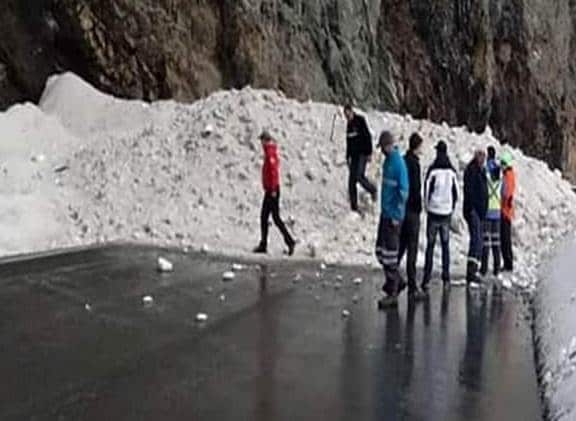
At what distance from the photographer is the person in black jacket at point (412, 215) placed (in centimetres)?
1438

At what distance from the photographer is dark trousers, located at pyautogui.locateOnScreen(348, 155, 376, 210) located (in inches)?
827

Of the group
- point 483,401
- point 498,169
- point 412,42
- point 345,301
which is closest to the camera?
point 483,401

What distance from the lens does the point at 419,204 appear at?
48.5 ft

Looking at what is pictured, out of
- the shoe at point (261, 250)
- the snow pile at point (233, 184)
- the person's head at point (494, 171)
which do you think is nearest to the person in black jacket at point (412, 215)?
the person's head at point (494, 171)

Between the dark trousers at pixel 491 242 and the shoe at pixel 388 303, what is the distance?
11.0 ft

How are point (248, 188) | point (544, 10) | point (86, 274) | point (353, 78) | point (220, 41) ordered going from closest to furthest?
point (86, 274) → point (248, 188) → point (220, 41) → point (353, 78) → point (544, 10)

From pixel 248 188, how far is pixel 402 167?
8123 millimetres

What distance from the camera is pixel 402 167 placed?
1362 cm

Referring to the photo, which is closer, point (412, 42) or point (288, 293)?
point (288, 293)

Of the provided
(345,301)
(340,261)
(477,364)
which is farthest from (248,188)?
(477,364)

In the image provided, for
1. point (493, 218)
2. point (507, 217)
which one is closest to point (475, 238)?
point (493, 218)

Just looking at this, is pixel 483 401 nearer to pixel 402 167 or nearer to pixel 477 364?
pixel 477 364

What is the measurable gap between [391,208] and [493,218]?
153 inches

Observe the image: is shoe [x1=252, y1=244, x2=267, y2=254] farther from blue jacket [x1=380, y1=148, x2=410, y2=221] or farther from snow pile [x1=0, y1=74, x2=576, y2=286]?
blue jacket [x1=380, y1=148, x2=410, y2=221]
